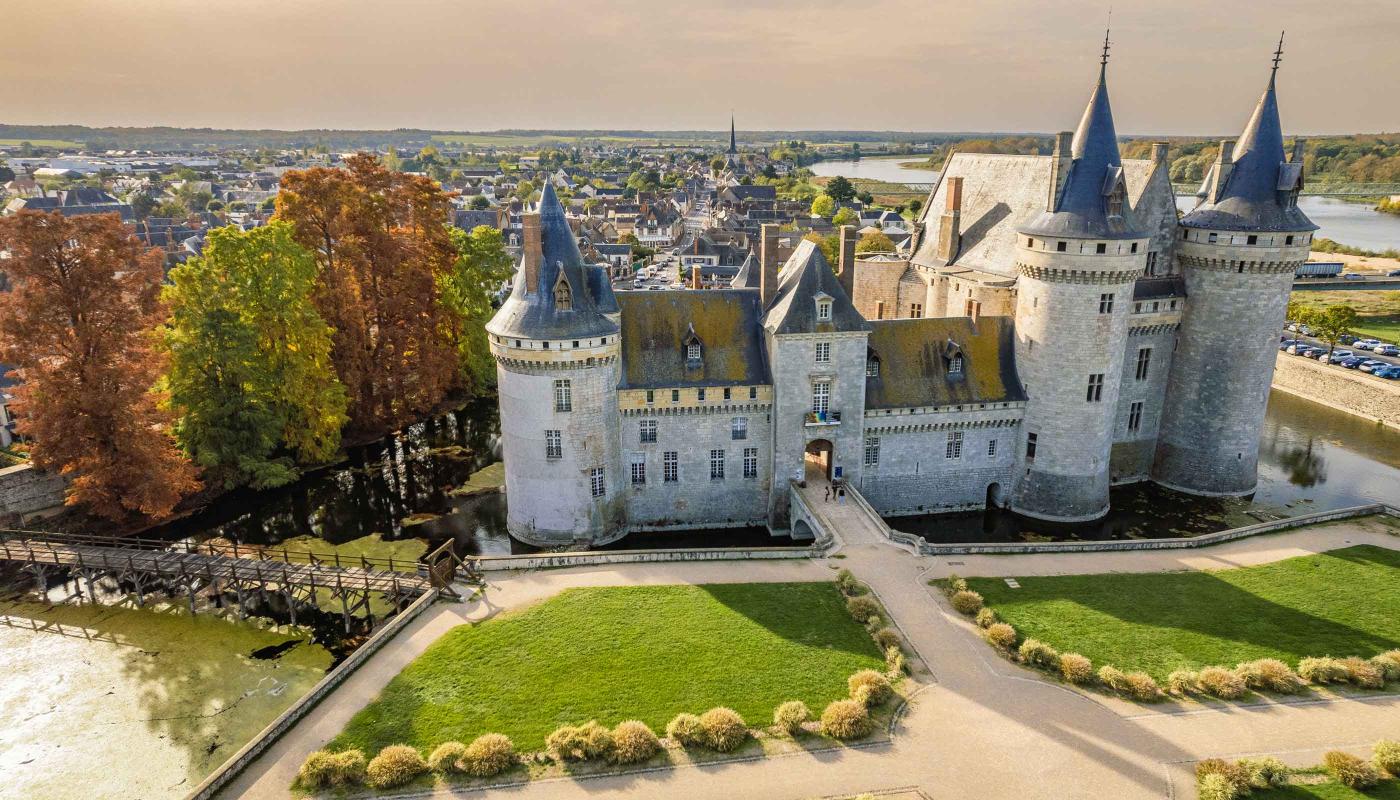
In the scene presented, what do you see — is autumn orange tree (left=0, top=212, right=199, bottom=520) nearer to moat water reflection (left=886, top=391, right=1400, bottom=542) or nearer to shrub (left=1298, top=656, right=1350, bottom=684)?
→ moat water reflection (left=886, top=391, right=1400, bottom=542)

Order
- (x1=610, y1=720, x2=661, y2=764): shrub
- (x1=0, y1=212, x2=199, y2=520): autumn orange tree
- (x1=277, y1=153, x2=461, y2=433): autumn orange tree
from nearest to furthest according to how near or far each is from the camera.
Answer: (x1=610, y1=720, x2=661, y2=764): shrub
(x1=0, y1=212, x2=199, y2=520): autumn orange tree
(x1=277, y1=153, x2=461, y2=433): autumn orange tree

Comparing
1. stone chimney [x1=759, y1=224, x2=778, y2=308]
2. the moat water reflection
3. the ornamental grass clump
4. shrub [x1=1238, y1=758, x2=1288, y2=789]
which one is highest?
stone chimney [x1=759, y1=224, x2=778, y2=308]

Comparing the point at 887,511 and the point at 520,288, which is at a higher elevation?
the point at 520,288

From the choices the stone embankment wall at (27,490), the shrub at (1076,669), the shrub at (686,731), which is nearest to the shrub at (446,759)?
the shrub at (686,731)

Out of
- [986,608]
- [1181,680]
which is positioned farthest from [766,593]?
[1181,680]

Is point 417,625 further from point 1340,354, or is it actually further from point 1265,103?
point 1340,354

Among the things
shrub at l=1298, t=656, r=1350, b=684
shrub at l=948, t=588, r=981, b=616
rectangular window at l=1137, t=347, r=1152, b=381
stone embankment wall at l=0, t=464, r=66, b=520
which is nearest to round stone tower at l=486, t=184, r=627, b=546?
shrub at l=948, t=588, r=981, b=616
